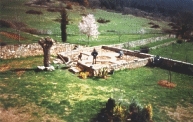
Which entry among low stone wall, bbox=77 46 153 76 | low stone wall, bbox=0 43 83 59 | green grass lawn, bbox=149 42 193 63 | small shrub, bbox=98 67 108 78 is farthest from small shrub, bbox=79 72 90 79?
green grass lawn, bbox=149 42 193 63

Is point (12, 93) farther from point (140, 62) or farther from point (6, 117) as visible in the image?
point (140, 62)

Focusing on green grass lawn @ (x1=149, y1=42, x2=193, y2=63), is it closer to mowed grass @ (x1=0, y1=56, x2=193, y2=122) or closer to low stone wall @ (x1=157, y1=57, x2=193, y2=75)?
low stone wall @ (x1=157, y1=57, x2=193, y2=75)

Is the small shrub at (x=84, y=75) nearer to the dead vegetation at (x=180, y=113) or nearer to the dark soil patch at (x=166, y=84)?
the dark soil patch at (x=166, y=84)

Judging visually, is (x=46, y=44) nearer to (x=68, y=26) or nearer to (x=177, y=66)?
(x=177, y=66)

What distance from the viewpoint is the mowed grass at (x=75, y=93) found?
16.5 meters

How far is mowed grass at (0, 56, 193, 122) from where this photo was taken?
54.1 feet

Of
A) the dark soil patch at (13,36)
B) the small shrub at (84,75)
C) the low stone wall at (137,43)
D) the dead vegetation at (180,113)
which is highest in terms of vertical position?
the dark soil patch at (13,36)

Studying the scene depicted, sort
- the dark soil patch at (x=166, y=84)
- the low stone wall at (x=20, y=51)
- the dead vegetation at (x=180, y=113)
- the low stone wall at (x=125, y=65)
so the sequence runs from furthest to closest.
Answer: the low stone wall at (x=20, y=51) < the low stone wall at (x=125, y=65) < the dark soil patch at (x=166, y=84) < the dead vegetation at (x=180, y=113)

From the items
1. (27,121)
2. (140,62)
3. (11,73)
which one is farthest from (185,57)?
(27,121)

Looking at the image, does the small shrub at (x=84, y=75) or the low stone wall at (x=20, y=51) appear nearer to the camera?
the small shrub at (x=84, y=75)

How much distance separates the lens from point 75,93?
65.5ft

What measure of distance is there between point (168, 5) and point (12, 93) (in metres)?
158

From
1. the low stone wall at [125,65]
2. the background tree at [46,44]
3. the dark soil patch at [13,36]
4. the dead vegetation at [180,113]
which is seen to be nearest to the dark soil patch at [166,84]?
the dead vegetation at [180,113]

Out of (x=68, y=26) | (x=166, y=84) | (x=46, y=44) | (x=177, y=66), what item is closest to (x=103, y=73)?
(x=166, y=84)
